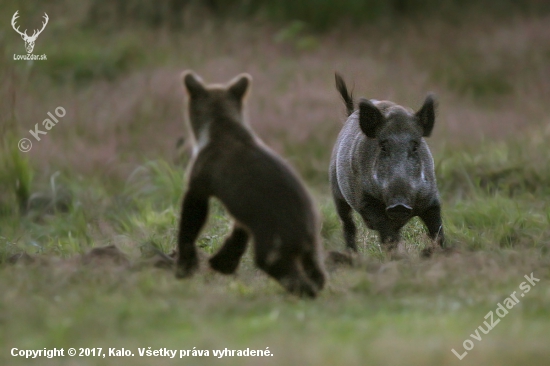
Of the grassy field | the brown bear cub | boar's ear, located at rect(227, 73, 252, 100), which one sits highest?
boar's ear, located at rect(227, 73, 252, 100)

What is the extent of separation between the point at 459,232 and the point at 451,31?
11106 millimetres

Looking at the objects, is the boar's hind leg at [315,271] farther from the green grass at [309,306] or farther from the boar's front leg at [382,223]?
the boar's front leg at [382,223]

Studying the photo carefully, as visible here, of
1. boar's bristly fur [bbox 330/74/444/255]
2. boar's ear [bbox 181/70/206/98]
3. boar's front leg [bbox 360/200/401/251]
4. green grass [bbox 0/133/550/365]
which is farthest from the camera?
boar's front leg [bbox 360/200/401/251]

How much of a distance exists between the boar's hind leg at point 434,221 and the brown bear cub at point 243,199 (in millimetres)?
1699

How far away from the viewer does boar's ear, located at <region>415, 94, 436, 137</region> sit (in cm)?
688

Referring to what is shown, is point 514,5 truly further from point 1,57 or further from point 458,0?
point 1,57

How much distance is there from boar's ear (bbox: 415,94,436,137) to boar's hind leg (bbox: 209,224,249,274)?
6.10ft

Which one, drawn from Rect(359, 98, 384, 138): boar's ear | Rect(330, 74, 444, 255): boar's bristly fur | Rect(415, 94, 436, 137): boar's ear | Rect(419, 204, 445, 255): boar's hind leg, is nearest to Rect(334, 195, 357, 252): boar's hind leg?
Rect(330, 74, 444, 255): boar's bristly fur

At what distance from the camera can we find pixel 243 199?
534 cm

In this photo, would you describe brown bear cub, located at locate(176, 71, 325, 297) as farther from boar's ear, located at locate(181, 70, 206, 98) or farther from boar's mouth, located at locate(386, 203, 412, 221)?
boar's mouth, located at locate(386, 203, 412, 221)

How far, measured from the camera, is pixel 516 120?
529 inches

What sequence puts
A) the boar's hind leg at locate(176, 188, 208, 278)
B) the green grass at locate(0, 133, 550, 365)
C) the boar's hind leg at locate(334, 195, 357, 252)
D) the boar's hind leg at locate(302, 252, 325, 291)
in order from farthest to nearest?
the boar's hind leg at locate(334, 195, 357, 252), the boar's hind leg at locate(176, 188, 208, 278), the boar's hind leg at locate(302, 252, 325, 291), the green grass at locate(0, 133, 550, 365)

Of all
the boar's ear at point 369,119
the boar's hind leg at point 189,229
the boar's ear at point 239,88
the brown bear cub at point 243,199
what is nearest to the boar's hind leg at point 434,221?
the boar's ear at point 369,119

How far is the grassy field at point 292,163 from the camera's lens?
15.2 ft
